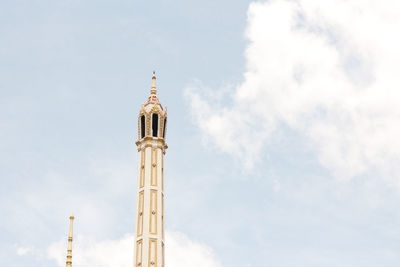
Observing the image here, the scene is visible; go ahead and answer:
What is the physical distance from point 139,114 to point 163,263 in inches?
683

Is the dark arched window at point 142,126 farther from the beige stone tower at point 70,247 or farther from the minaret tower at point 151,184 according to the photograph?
the beige stone tower at point 70,247

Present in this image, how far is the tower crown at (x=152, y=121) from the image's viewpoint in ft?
235

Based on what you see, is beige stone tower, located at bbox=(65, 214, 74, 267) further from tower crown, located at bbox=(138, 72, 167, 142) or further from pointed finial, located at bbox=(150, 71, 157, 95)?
pointed finial, located at bbox=(150, 71, 157, 95)

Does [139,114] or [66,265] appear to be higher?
[139,114]

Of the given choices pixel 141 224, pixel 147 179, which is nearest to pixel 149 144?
pixel 147 179

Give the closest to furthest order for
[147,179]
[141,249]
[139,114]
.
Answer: [141,249], [147,179], [139,114]

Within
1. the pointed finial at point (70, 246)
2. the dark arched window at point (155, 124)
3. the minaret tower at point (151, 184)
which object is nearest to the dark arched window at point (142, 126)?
the minaret tower at point (151, 184)

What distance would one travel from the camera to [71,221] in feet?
235

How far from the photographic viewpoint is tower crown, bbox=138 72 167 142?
7166 centimetres

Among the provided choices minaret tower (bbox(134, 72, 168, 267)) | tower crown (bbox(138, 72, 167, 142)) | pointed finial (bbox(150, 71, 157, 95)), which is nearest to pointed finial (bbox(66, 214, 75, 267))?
minaret tower (bbox(134, 72, 168, 267))

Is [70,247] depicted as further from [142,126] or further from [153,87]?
[153,87]

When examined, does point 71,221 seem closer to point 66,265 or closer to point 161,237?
point 66,265

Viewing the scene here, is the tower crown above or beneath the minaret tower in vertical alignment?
above

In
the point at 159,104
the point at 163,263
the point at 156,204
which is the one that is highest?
the point at 159,104
